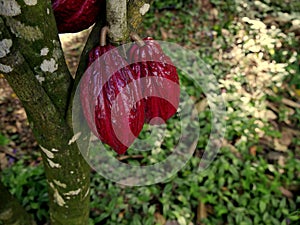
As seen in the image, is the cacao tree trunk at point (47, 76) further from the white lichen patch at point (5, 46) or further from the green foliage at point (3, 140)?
the green foliage at point (3, 140)

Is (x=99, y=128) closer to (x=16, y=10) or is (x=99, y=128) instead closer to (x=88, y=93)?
(x=88, y=93)

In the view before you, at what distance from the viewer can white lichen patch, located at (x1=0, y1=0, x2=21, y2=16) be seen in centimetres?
70

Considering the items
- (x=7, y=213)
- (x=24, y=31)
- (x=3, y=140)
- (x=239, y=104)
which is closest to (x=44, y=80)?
(x=24, y=31)

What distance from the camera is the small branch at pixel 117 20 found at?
0.76 metres

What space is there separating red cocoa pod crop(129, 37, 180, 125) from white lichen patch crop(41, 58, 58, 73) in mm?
180

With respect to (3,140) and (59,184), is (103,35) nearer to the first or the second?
(59,184)

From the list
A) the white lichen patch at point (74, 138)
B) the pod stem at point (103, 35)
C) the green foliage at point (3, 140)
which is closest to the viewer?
the pod stem at point (103, 35)

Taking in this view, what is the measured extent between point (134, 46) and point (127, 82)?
0.10m

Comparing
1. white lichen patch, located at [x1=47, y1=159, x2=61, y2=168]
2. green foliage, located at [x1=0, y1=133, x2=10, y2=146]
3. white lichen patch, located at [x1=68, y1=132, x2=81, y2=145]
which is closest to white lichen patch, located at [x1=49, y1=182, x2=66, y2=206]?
white lichen patch, located at [x1=47, y1=159, x2=61, y2=168]

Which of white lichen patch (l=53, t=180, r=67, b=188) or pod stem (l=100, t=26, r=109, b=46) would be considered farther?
white lichen patch (l=53, t=180, r=67, b=188)

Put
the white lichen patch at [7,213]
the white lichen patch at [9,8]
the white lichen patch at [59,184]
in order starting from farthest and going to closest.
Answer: the white lichen patch at [7,213], the white lichen patch at [59,184], the white lichen patch at [9,8]

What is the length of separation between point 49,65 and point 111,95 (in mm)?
161

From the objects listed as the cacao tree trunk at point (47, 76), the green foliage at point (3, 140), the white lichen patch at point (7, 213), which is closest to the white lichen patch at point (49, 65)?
the cacao tree trunk at point (47, 76)

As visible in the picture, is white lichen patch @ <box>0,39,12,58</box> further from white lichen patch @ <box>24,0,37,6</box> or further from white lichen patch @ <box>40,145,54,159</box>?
white lichen patch @ <box>40,145,54,159</box>
